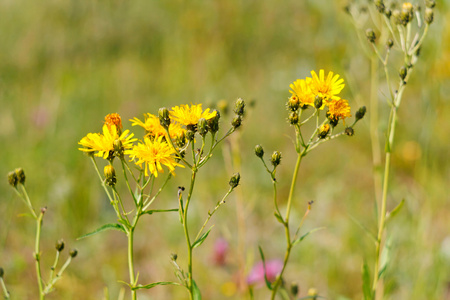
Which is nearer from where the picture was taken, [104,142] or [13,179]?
[104,142]

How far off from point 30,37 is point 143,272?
142 inches

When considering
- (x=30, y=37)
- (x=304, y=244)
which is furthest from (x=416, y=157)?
(x=30, y=37)

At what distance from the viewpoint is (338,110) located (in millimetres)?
1498

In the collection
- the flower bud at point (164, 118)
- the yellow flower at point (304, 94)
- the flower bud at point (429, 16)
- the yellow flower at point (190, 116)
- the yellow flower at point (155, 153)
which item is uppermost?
the flower bud at point (429, 16)

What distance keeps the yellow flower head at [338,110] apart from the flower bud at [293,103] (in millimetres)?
106

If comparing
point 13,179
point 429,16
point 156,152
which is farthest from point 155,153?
point 429,16

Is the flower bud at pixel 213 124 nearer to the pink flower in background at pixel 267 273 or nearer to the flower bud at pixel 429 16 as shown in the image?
the flower bud at pixel 429 16

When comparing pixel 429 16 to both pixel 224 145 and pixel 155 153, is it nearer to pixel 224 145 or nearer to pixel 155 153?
pixel 155 153

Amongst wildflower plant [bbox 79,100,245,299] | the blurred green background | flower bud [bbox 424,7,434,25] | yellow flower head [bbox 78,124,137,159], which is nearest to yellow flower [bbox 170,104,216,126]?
wildflower plant [bbox 79,100,245,299]

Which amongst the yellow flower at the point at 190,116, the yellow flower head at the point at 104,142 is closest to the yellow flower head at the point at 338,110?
the yellow flower at the point at 190,116

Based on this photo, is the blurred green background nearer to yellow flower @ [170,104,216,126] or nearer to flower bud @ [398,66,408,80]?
flower bud @ [398,66,408,80]

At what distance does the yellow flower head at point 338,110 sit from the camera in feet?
4.87

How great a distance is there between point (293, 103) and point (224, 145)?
218 cm

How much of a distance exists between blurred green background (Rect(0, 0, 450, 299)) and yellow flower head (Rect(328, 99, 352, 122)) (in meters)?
0.46
